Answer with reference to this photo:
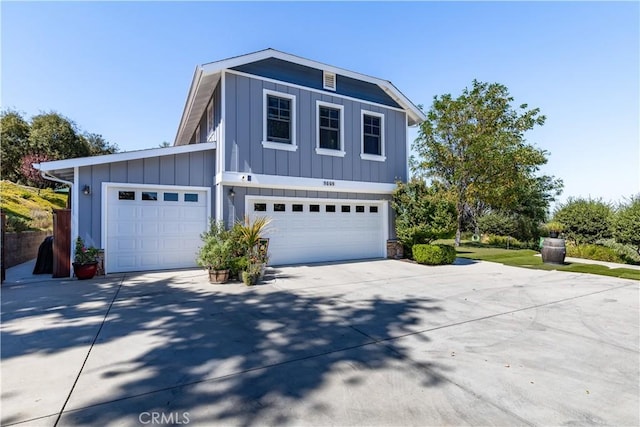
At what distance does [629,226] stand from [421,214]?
7086mm

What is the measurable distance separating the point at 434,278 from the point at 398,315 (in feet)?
11.4

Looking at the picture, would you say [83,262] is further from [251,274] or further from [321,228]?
[321,228]

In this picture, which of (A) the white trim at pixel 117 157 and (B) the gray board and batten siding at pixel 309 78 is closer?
(A) the white trim at pixel 117 157

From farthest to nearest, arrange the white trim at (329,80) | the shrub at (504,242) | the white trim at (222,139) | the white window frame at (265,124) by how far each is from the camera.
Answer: the shrub at (504,242)
the white trim at (329,80)
the white window frame at (265,124)
the white trim at (222,139)

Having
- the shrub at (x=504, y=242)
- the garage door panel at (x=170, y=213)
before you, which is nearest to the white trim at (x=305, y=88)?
the garage door panel at (x=170, y=213)

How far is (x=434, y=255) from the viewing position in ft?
32.8

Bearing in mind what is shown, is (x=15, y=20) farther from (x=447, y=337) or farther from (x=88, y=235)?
(x=447, y=337)

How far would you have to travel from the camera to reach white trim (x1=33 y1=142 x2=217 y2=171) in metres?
7.15

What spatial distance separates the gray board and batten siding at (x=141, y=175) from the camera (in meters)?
7.71

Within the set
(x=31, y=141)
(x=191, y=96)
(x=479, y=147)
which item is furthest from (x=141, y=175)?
(x=31, y=141)

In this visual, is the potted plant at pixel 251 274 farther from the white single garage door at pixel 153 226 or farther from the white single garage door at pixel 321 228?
the white single garage door at pixel 153 226

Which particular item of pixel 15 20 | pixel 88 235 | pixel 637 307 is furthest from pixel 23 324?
pixel 637 307

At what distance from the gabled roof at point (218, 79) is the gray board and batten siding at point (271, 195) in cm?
331

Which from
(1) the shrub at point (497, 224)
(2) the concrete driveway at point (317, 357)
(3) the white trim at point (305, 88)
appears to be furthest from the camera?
(1) the shrub at point (497, 224)
